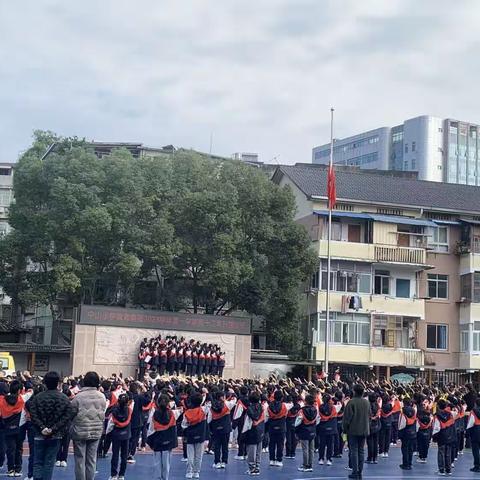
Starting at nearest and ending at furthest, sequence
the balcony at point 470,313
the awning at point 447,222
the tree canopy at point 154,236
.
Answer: the tree canopy at point 154,236 < the balcony at point 470,313 < the awning at point 447,222

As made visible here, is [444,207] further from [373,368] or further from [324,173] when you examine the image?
[373,368]

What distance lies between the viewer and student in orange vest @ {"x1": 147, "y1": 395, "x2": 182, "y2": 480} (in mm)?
14133

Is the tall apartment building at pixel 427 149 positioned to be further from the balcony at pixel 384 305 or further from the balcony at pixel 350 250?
the balcony at pixel 350 250

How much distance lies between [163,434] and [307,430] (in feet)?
14.5

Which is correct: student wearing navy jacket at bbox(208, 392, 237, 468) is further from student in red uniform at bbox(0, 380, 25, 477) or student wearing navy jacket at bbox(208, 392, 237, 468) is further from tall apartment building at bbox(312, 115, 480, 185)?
tall apartment building at bbox(312, 115, 480, 185)

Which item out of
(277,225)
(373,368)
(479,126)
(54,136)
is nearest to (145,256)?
(277,225)

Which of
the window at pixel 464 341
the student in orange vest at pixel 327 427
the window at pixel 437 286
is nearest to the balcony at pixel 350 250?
the window at pixel 437 286

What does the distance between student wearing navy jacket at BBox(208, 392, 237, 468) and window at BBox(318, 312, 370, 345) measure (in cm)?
2401

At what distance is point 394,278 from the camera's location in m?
43.1

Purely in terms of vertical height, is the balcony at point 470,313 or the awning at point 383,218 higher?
the awning at point 383,218

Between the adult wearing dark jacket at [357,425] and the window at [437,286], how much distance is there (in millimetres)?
29369

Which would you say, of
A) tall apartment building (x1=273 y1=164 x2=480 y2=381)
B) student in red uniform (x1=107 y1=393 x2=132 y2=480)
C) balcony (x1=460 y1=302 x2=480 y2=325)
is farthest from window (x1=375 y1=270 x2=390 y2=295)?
student in red uniform (x1=107 y1=393 x2=132 y2=480)

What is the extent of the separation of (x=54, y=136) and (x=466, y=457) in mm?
27049

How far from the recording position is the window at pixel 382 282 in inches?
1682
